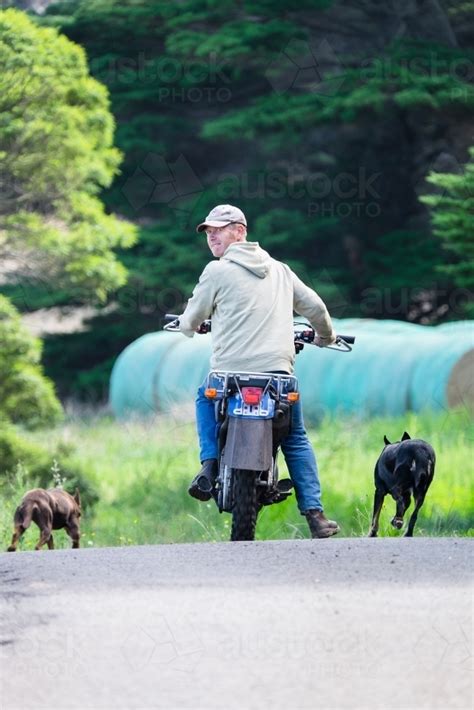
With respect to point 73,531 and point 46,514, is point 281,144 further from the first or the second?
point 46,514

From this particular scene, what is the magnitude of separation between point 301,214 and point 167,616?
25967 mm

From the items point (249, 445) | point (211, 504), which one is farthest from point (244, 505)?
point (211, 504)

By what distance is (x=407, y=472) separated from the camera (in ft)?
27.0

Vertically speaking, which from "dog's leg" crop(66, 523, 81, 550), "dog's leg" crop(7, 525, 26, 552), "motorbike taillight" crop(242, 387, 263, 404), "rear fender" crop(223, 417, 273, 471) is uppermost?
"motorbike taillight" crop(242, 387, 263, 404)

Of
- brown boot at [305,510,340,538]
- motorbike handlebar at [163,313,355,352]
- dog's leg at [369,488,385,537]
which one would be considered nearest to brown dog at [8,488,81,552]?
motorbike handlebar at [163,313,355,352]

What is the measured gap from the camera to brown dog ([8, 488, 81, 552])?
905 cm

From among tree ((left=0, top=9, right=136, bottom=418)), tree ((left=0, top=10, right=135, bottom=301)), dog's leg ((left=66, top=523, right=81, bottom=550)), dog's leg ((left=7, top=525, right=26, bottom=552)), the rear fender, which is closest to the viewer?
the rear fender

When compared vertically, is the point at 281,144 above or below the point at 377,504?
above

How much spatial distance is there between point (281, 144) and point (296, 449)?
23.3 m

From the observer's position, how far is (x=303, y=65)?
102 feet

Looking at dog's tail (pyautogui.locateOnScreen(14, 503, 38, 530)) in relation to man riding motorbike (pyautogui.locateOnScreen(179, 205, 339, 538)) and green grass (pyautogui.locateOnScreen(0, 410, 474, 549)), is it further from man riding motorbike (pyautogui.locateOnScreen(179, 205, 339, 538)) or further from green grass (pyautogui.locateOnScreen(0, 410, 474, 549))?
man riding motorbike (pyautogui.locateOnScreen(179, 205, 339, 538))

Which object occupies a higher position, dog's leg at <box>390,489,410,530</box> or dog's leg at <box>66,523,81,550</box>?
dog's leg at <box>390,489,410,530</box>

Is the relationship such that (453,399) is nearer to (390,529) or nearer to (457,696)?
(390,529)

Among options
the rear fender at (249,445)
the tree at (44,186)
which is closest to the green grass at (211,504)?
the tree at (44,186)
